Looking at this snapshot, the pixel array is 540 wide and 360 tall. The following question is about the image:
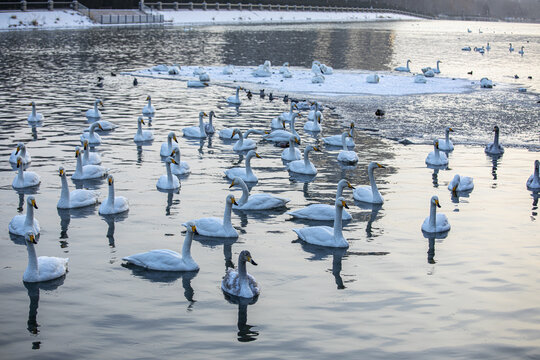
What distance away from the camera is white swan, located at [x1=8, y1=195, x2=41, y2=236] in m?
13.2

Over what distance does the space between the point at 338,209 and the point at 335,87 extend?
73.6ft

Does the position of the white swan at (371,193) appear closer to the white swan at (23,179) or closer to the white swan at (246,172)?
the white swan at (246,172)

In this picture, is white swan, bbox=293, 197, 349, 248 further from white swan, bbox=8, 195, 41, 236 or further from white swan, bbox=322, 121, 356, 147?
white swan, bbox=322, 121, 356, 147

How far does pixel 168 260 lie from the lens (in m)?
11.9

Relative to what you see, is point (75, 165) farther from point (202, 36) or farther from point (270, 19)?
point (270, 19)

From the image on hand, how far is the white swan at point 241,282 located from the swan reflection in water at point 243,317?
0.20 ft

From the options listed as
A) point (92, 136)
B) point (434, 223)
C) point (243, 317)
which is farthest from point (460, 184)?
point (92, 136)

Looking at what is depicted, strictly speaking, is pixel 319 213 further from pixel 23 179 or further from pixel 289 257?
pixel 23 179

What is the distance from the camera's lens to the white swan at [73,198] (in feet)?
49.4

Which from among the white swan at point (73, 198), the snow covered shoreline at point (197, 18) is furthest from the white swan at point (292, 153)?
the snow covered shoreline at point (197, 18)

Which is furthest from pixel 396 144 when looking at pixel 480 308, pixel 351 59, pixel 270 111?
pixel 351 59

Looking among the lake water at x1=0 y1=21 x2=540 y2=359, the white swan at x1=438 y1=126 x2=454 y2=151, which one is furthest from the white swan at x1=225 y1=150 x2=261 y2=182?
the white swan at x1=438 y1=126 x2=454 y2=151

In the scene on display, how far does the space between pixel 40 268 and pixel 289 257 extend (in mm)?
4065

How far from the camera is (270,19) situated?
4419 inches
